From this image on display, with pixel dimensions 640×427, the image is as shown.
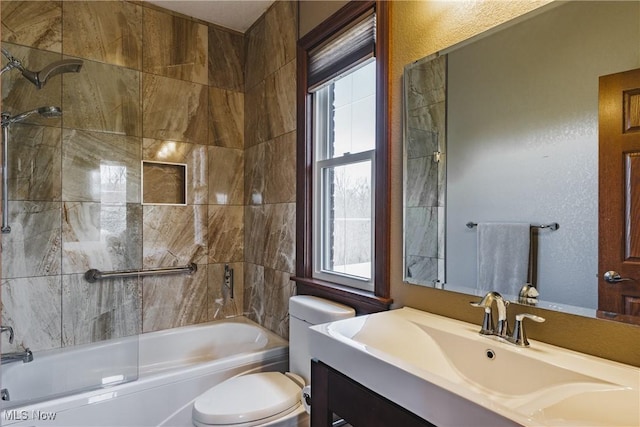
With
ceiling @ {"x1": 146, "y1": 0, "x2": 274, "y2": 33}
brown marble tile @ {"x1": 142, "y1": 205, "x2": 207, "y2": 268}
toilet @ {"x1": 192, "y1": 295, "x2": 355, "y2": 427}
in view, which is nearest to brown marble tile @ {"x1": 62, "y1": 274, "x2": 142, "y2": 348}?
brown marble tile @ {"x1": 142, "y1": 205, "x2": 207, "y2": 268}

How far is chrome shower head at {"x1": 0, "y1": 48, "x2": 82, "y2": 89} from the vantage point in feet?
6.67

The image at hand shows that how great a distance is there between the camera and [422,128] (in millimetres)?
1491

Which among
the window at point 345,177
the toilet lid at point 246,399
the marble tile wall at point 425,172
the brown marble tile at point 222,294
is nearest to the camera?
the marble tile wall at point 425,172

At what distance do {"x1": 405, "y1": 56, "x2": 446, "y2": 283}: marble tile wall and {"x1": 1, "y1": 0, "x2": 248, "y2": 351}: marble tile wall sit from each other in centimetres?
99

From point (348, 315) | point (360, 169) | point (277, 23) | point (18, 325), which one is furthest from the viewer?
point (277, 23)

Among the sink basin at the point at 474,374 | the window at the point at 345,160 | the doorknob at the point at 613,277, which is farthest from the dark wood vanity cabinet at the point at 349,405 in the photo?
the doorknob at the point at 613,277

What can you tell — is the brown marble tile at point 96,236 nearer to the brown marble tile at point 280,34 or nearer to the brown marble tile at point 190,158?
the brown marble tile at point 190,158

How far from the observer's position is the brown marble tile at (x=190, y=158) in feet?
8.53

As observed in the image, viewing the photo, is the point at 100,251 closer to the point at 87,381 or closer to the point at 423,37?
the point at 87,381

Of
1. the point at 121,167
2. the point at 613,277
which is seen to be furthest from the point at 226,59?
the point at 613,277

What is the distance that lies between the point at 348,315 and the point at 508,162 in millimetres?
942

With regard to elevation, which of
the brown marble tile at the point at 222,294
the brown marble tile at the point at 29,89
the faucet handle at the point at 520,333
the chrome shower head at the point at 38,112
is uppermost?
the brown marble tile at the point at 29,89

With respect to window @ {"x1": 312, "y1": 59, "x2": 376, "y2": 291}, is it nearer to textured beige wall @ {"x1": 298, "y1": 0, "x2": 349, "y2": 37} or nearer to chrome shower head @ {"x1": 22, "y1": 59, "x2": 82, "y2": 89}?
textured beige wall @ {"x1": 298, "y1": 0, "x2": 349, "y2": 37}

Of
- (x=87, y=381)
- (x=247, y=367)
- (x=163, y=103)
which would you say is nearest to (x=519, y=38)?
(x=247, y=367)
